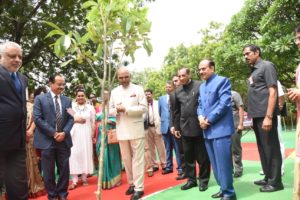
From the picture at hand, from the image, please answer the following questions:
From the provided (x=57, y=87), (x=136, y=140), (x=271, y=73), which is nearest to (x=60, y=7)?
(x=57, y=87)

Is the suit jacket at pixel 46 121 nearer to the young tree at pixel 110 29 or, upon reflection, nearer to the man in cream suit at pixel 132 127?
the man in cream suit at pixel 132 127

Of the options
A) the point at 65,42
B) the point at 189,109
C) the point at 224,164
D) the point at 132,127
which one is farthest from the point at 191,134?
the point at 65,42

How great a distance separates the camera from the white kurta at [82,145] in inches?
253

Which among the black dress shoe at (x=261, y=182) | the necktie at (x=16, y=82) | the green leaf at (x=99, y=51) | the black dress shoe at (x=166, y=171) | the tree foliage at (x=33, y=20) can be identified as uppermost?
the tree foliage at (x=33, y=20)

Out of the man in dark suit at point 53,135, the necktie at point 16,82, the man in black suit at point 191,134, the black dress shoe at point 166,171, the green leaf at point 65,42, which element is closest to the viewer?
the green leaf at point 65,42

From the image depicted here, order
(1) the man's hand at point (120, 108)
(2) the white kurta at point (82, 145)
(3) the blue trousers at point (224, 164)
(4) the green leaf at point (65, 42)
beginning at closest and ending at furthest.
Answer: (4) the green leaf at point (65, 42) < (3) the blue trousers at point (224, 164) < (1) the man's hand at point (120, 108) < (2) the white kurta at point (82, 145)

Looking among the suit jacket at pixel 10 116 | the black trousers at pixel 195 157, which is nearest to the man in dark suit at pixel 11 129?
the suit jacket at pixel 10 116

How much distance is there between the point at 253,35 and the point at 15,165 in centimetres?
1502

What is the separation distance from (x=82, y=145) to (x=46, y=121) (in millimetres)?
1675

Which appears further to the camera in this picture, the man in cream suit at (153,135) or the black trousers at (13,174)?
the man in cream suit at (153,135)

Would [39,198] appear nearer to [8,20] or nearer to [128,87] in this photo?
[128,87]

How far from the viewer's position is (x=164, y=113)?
7160mm

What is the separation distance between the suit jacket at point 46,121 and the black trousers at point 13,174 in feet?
4.85

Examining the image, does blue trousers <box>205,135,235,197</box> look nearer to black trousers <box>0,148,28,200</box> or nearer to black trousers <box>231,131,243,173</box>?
black trousers <box>231,131,243,173</box>
